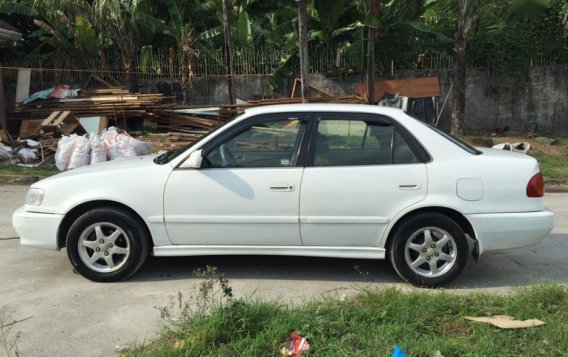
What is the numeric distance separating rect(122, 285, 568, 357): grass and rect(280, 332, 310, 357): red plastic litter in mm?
46

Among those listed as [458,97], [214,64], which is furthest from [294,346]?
[214,64]

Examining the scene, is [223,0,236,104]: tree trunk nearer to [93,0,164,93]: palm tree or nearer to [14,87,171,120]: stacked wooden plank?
[14,87,171,120]: stacked wooden plank

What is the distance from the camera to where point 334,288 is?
4891mm

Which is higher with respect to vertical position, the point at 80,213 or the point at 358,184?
the point at 358,184

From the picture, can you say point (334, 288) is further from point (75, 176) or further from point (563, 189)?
point (563, 189)

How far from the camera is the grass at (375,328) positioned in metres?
3.50

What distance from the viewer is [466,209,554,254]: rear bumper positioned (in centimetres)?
478

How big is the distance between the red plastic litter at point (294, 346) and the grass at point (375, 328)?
0.15ft

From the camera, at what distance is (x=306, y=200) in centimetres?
480

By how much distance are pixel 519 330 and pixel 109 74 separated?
17.4 m

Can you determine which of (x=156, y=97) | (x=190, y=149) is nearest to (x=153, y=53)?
(x=156, y=97)

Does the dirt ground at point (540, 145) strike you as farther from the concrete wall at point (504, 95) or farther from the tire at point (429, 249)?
the tire at point (429, 249)

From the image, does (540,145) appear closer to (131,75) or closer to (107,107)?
(107,107)

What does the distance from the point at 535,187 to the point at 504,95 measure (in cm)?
1374
